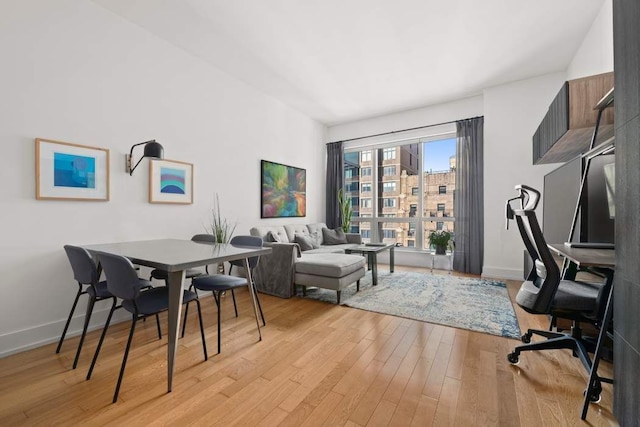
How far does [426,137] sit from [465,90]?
3.34 ft

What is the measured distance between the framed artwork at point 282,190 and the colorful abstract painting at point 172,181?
1.36m

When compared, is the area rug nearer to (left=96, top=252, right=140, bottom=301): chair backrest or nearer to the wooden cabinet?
the wooden cabinet

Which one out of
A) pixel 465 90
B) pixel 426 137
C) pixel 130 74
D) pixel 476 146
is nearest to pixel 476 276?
pixel 476 146

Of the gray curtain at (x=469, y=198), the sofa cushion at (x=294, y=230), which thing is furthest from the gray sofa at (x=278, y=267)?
the gray curtain at (x=469, y=198)

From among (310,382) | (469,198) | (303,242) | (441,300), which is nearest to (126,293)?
(310,382)

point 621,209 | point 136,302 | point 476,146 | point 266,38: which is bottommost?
point 136,302

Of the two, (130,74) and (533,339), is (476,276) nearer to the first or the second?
(533,339)

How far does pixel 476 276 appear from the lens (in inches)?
171

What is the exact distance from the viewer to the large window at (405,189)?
513 cm

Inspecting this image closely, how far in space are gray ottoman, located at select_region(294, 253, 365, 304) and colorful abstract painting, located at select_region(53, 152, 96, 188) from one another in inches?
88.4

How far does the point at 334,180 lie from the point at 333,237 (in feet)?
4.82

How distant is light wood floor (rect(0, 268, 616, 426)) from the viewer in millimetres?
1394

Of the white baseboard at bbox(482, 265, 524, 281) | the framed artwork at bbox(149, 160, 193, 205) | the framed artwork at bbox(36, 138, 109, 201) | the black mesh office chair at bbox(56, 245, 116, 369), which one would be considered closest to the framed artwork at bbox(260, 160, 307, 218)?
the framed artwork at bbox(149, 160, 193, 205)

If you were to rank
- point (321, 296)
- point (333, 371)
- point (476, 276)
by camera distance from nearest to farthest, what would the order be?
point (333, 371)
point (321, 296)
point (476, 276)
